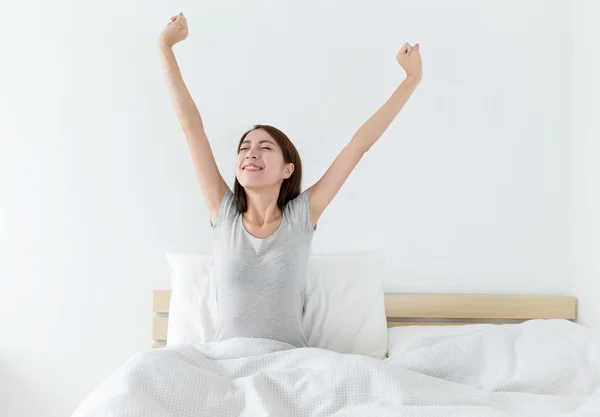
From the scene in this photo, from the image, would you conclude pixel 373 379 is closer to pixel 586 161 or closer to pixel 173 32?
pixel 173 32

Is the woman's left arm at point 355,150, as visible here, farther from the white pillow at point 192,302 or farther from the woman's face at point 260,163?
the white pillow at point 192,302

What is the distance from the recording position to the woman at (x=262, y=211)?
1.87m

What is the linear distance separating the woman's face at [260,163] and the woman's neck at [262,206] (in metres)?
0.04

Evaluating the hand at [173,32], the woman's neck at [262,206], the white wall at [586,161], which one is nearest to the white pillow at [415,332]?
the white wall at [586,161]

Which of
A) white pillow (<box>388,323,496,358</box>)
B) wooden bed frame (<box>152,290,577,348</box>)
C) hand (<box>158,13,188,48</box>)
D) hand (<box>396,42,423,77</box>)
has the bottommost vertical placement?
white pillow (<box>388,323,496,358</box>)

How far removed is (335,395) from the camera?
133 cm

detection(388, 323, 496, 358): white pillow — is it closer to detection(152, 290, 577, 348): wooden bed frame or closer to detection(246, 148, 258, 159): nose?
detection(152, 290, 577, 348): wooden bed frame

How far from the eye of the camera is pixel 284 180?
2.08 metres

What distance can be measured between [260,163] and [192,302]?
0.51 metres

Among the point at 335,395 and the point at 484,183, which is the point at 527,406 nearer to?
the point at 335,395

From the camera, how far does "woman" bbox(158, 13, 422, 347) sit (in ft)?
6.13

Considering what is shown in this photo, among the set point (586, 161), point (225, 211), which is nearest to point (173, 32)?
point (225, 211)

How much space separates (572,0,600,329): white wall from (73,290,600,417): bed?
0.47 meters

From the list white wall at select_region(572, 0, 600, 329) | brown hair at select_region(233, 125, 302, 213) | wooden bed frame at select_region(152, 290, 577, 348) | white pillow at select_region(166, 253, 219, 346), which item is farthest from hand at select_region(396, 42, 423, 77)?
white pillow at select_region(166, 253, 219, 346)
